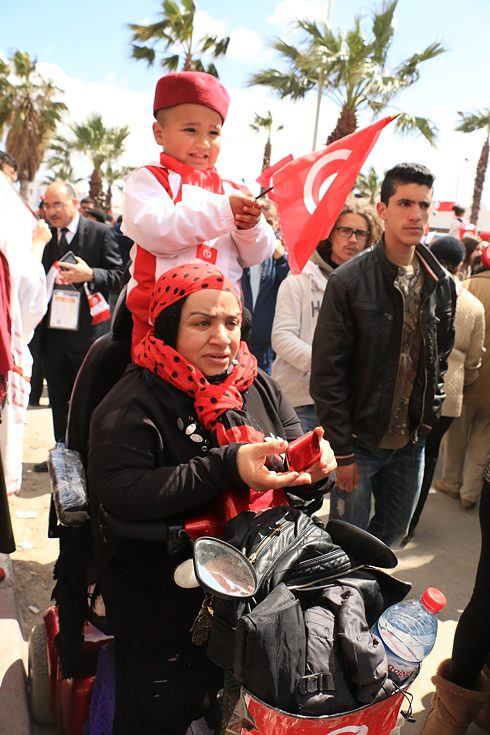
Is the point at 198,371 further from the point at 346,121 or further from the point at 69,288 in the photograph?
the point at 346,121

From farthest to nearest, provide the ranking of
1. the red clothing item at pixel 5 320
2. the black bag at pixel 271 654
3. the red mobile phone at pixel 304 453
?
1. the red clothing item at pixel 5 320
2. the red mobile phone at pixel 304 453
3. the black bag at pixel 271 654

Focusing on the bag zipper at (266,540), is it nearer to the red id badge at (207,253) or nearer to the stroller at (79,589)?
the stroller at (79,589)

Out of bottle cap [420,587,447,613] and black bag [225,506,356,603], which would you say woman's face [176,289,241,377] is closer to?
black bag [225,506,356,603]

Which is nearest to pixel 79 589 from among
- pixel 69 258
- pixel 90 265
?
pixel 69 258

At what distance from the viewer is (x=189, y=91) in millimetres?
2080

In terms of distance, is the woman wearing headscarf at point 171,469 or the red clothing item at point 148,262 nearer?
the woman wearing headscarf at point 171,469

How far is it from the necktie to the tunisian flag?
301 cm

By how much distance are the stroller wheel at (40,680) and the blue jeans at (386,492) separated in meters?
1.44

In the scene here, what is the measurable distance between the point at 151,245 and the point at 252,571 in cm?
114

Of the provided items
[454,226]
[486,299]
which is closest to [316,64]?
[454,226]

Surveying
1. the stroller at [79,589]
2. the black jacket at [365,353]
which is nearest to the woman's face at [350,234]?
the black jacket at [365,353]

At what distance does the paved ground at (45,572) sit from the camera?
8.18ft

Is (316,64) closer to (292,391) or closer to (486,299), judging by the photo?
(486,299)

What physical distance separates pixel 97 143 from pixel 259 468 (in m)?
36.6
